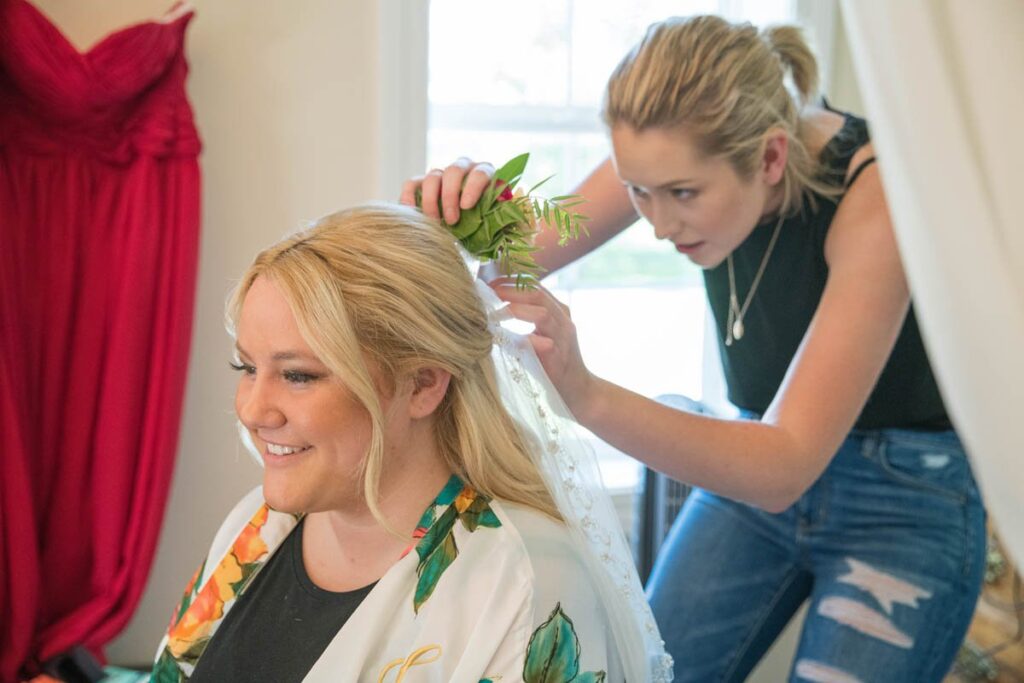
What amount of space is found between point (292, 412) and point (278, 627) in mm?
307

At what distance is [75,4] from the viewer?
1.96m

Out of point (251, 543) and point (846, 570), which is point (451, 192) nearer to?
point (251, 543)

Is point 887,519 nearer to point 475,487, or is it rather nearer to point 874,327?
point 874,327

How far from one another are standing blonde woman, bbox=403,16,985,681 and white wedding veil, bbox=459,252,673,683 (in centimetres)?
3

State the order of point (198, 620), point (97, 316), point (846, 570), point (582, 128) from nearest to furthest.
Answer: point (198, 620) → point (846, 570) → point (97, 316) → point (582, 128)

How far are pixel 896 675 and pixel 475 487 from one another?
671 millimetres

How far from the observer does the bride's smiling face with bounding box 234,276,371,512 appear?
129cm

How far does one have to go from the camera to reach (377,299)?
4.21 feet

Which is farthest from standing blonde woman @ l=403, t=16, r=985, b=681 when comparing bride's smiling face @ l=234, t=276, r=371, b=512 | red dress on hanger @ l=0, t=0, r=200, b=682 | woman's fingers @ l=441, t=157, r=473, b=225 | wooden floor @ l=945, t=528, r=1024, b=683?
wooden floor @ l=945, t=528, r=1024, b=683

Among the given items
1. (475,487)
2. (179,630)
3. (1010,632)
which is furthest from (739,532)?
(1010,632)

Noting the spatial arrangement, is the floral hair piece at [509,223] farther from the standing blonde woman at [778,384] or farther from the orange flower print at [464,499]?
the orange flower print at [464,499]

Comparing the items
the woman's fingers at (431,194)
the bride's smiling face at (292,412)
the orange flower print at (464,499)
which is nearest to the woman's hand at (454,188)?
the woman's fingers at (431,194)

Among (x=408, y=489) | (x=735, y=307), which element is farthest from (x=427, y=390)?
(x=735, y=307)

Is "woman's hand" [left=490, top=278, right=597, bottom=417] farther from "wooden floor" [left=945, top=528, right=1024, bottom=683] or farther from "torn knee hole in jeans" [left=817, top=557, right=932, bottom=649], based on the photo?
"wooden floor" [left=945, top=528, right=1024, bottom=683]
